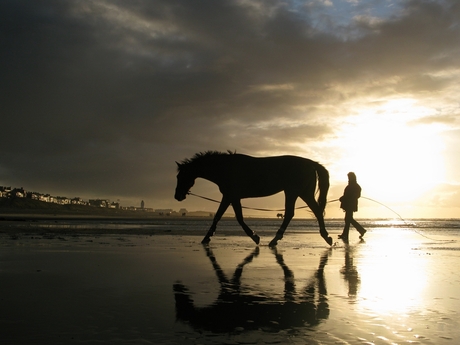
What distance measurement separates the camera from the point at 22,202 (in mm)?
81188

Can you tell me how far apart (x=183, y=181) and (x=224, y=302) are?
10.4 meters

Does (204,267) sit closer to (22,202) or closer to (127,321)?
(127,321)

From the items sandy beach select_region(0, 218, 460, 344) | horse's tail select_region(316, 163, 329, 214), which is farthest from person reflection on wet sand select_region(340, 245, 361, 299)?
horse's tail select_region(316, 163, 329, 214)

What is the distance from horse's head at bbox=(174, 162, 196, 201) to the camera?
1494 centimetres

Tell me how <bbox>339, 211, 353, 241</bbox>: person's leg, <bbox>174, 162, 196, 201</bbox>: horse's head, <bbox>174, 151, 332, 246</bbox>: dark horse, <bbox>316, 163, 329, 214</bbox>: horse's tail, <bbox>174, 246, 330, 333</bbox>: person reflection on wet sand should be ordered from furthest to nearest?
<bbox>339, 211, 353, 241</bbox>: person's leg
<bbox>174, 162, 196, 201</bbox>: horse's head
<bbox>316, 163, 329, 214</bbox>: horse's tail
<bbox>174, 151, 332, 246</bbox>: dark horse
<bbox>174, 246, 330, 333</bbox>: person reflection on wet sand

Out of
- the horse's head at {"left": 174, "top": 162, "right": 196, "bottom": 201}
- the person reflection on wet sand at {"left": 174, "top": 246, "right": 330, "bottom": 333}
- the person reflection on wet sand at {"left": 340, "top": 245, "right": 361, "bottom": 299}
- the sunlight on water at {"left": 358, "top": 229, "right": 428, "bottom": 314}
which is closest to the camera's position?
the person reflection on wet sand at {"left": 174, "top": 246, "right": 330, "bottom": 333}

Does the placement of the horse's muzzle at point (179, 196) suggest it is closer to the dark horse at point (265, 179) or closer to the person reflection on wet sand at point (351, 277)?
the dark horse at point (265, 179)

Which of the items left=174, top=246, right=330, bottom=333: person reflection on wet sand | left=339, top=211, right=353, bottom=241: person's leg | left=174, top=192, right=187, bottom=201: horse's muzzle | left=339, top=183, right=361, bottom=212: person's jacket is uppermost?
left=339, top=183, right=361, bottom=212: person's jacket

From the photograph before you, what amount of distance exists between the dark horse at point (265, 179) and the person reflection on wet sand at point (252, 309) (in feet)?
25.4

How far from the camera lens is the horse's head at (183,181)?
1494 centimetres

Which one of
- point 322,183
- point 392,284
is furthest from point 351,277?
point 322,183

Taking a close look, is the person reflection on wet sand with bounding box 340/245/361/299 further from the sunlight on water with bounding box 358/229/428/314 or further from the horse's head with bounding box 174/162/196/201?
the horse's head with bounding box 174/162/196/201

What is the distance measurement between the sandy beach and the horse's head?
6.59 m

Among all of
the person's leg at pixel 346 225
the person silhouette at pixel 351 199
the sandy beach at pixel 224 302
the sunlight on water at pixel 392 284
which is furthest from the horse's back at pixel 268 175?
the sandy beach at pixel 224 302
